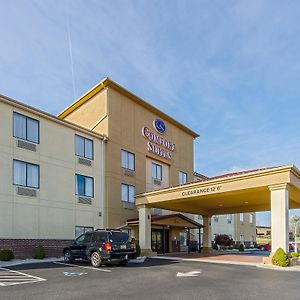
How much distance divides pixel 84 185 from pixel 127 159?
4859 mm

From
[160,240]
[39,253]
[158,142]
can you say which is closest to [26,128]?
[39,253]

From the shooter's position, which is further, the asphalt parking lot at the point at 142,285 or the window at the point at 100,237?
the window at the point at 100,237

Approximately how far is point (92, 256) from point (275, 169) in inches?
373

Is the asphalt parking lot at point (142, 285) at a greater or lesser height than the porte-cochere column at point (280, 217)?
lesser

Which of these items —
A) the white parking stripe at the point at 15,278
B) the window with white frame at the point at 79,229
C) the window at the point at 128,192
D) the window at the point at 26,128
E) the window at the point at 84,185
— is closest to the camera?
the white parking stripe at the point at 15,278

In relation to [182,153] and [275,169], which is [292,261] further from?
[182,153]

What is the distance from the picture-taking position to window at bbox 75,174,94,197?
25.0 m

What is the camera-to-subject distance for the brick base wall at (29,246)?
20.1m

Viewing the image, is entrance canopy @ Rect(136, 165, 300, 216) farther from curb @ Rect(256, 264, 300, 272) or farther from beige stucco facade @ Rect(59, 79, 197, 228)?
curb @ Rect(256, 264, 300, 272)

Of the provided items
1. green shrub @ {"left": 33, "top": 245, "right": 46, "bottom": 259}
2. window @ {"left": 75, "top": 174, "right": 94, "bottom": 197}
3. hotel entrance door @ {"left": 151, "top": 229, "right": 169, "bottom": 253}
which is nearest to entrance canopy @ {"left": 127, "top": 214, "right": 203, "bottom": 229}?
hotel entrance door @ {"left": 151, "top": 229, "right": 169, "bottom": 253}

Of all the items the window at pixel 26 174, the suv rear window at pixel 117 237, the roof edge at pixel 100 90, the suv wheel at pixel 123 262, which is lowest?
the suv wheel at pixel 123 262

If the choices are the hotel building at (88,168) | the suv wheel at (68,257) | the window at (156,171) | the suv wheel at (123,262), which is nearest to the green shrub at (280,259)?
the suv wheel at (123,262)

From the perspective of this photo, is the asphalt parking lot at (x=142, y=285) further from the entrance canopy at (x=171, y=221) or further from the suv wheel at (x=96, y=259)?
the entrance canopy at (x=171, y=221)

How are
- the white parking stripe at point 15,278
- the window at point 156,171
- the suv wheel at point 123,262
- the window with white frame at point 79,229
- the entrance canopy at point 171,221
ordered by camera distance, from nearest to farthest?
1. the white parking stripe at point 15,278
2. the suv wheel at point 123,262
3. the window with white frame at point 79,229
4. the entrance canopy at point 171,221
5. the window at point 156,171
